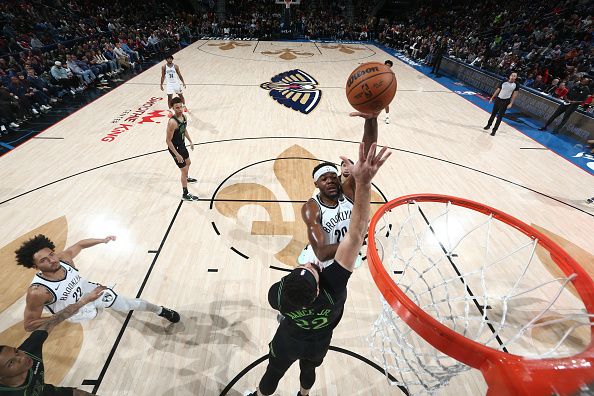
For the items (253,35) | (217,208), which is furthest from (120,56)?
(217,208)

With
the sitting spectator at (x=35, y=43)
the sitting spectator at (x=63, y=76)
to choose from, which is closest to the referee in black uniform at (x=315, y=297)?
the sitting spectator at (x=63, y=76)

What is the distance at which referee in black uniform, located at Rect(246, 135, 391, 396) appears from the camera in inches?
66.2

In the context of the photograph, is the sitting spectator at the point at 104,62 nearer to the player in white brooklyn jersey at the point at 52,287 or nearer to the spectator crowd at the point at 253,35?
the spectator crowd at the point at 253,35

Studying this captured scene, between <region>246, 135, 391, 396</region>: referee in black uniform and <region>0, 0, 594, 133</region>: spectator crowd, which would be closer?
<region>246, 135, 391, 396</region>: referee in black uniform

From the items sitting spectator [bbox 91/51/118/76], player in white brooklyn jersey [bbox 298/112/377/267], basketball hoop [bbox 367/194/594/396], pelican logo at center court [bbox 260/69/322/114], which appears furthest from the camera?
sitting spectator [bbox 91/51/118/76]

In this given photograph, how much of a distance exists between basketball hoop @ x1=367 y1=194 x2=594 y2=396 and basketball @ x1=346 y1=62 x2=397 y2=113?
96 centimetres

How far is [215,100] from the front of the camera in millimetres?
11008

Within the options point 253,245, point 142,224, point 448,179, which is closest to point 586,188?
point 448,179

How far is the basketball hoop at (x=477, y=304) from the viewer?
4.78 feet

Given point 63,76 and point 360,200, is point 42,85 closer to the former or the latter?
point 63,76

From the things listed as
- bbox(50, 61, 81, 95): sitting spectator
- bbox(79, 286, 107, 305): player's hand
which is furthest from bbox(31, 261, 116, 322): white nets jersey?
bbox(50, 61, 81, 95): sitting spectator

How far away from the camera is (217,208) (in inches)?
225

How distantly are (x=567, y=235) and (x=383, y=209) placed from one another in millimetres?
4722

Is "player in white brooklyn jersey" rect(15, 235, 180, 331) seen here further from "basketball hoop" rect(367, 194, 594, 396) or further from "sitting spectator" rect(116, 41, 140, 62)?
"sitting spectator" rect(116, 41, 140, 62)
